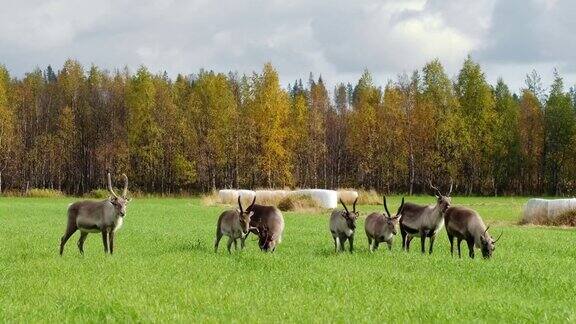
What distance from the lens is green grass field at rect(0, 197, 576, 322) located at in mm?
9945

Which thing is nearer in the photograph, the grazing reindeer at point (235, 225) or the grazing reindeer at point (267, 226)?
the grazing reindeer at point (235, 225)

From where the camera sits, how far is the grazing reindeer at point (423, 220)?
62.5 feet

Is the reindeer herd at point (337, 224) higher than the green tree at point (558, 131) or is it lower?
lower

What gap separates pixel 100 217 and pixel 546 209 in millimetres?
23898

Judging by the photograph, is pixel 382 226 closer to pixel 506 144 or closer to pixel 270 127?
pixel 270 127

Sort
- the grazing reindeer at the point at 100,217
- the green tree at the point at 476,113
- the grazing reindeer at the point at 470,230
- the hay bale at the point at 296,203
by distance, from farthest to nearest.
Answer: the green tree at the point at 476,113 < the hay bale at the point at 296,203 < the grazing reindeer at the point at 100,217 < the grazing reindeer at the point at 470,230

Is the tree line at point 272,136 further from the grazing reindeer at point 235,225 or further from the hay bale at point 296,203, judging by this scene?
the grazing reindeer at point 235,225

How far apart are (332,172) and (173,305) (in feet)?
251

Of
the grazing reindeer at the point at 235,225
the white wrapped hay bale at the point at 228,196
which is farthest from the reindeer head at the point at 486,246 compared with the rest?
the white wrapped hay bale at the point at 228,196

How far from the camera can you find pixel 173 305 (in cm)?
1048

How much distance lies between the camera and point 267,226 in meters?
19.6

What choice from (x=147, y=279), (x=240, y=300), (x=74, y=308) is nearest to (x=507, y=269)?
(x=240, y=300)

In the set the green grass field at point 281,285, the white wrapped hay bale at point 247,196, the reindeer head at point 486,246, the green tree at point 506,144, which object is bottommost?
the green grass field at point 281,285

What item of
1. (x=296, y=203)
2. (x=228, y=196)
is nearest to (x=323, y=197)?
(x=296, y=203)
